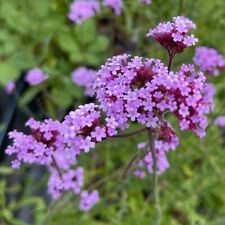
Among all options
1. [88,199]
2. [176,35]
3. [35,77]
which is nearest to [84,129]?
[176,35]

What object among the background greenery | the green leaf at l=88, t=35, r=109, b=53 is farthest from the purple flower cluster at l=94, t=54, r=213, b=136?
the green leaf at l=88, t=35, r=109, b=53

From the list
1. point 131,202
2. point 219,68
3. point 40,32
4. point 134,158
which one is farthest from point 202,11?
point 134,158

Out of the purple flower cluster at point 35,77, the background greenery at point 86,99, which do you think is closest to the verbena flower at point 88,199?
the background greenery at point 86,99

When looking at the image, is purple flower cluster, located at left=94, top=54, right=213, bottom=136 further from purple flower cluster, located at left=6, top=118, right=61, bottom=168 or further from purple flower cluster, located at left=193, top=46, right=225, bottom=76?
purple flower cluster, located at left=193, top=46, right=225, bottom=76

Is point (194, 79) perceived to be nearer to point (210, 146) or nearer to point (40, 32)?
point (210, 146)

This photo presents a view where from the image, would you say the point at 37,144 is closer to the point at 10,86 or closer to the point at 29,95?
the point at 10,86

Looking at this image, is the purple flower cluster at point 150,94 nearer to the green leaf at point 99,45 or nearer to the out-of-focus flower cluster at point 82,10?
the out-of-focus flower cluster at point 82,10

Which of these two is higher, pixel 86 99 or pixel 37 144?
pixel 86 99
